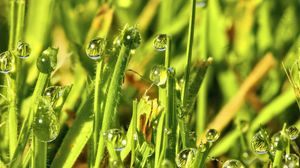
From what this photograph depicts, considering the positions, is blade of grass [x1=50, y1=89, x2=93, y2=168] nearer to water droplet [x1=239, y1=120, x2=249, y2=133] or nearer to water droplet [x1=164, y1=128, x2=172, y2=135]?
water droplet [x1=164, y1=128, x2=172, y2=135]

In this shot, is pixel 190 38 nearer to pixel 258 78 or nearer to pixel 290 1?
pixel 258 78

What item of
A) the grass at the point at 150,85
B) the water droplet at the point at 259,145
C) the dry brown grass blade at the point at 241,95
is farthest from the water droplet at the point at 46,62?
the dry brown grass blade at the point at 241,95

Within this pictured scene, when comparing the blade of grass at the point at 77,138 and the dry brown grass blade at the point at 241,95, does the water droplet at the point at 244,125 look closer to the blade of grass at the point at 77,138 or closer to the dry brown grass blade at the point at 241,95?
the dry brown grass blade at the point at 241,95

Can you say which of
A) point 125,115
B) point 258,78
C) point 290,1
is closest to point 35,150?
point 125,115

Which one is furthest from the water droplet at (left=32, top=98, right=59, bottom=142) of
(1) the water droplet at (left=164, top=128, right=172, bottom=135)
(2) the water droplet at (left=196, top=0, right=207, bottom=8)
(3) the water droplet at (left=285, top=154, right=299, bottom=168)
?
(2) the water droplet at (left=196, top=0, right=207, bottom=8)

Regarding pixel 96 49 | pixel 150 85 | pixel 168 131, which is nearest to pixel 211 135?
pixel 168 131

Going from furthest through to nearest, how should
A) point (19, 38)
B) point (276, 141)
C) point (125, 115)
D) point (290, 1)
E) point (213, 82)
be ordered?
point (290, 1) → point (213, 82) → point (125, 115) → point (19, 38) → point (276, 141)

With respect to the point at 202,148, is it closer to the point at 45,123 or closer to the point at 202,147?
the point at 202,147
